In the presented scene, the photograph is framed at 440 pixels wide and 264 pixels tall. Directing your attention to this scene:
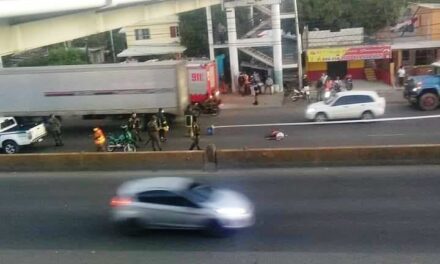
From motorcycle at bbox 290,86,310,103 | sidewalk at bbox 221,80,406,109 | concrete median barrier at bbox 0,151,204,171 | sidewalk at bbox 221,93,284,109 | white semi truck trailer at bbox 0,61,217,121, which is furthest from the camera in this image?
motorcycle at bbox 290,86,310,103

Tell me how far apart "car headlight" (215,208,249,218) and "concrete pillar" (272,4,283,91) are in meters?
23.7

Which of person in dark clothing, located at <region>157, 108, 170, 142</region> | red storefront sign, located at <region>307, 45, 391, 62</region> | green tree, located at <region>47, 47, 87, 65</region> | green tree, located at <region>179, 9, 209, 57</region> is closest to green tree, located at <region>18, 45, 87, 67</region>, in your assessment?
green tree, located at <region>47, 47, 87, 65</region>

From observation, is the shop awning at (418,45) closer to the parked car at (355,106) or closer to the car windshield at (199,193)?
the parked car at (355,106)

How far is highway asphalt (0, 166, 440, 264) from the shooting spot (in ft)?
30.7

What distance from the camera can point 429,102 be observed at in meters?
23.6

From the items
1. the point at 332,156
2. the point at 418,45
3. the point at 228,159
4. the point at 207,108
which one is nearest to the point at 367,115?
the point at 332,156

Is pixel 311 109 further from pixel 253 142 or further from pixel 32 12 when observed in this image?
pixel 32 12

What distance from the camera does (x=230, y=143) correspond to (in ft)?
64.3

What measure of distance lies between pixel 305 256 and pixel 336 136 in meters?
10.9

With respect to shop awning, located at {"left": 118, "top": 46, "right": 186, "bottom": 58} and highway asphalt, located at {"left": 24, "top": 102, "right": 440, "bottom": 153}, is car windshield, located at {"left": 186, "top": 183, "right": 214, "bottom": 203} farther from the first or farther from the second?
shop awning, located at {"left": 118, "top": 46, "right": 186, "bottom": 58}

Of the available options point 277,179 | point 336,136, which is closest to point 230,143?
point 336,136

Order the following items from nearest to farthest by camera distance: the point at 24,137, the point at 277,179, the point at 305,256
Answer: the point at 305,256
the point at 277,179
the point at 24,137

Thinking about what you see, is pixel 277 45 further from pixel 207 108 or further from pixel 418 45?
pixel 418 45

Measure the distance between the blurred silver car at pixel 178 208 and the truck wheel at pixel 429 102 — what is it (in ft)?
51.9
